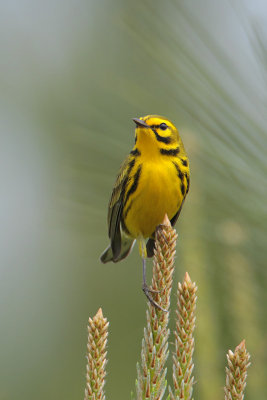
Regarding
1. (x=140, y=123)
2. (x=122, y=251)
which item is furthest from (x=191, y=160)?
(x=122, y=251)

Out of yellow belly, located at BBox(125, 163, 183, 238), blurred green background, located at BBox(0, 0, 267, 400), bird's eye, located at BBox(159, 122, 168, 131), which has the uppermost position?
bird's eye, located at BBox(159, 122, 168, 131)

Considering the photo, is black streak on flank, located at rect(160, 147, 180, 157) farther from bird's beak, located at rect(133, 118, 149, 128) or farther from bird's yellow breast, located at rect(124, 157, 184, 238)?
bird's beak, located at rect(133, 118, 149, 128)

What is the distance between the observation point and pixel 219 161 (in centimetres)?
218

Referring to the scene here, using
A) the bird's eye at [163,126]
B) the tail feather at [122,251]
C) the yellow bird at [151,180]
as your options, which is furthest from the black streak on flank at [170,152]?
the tail feather at [122,251]

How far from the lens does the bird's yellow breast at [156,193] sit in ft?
11.6

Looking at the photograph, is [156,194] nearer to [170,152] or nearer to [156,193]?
[156,193]

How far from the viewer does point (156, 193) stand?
3.53m

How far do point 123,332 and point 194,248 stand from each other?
7.02ft

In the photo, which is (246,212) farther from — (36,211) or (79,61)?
(36,211)

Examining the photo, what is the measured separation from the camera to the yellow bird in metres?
3.53

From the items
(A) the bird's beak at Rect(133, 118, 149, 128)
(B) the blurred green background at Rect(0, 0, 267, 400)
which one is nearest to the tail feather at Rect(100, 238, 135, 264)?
(B) the blurred green background at Rect(0, 0, 267, 400)

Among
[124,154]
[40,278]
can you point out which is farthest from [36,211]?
[124,154]

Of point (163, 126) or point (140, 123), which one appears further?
point (163, 126)

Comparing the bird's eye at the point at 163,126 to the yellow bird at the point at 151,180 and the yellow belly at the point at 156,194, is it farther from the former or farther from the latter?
the yellow belly at the point at 156,194
